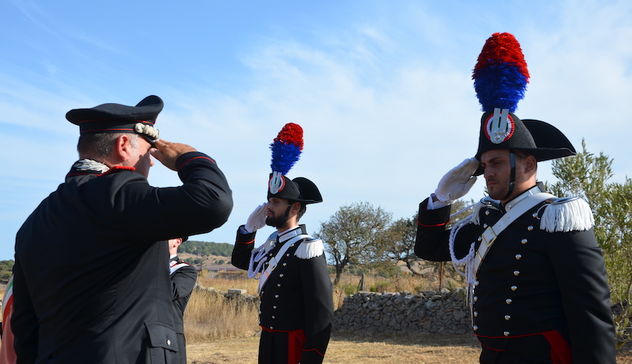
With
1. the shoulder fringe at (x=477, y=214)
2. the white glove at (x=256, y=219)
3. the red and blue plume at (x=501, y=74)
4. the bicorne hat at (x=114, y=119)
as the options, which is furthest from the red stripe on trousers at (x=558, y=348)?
the white glove at (x=256, y=219)

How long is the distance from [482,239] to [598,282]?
0.63 metres

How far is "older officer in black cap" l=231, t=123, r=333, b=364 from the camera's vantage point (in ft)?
15.2

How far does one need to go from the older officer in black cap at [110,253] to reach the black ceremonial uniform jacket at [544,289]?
1.54 m

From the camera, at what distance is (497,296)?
9.71 feet

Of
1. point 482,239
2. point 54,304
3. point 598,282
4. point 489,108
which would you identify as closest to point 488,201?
point 482,239

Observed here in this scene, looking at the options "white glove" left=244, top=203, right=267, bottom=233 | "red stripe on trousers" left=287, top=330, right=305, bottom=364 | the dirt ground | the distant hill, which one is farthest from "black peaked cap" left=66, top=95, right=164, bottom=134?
the distant hill

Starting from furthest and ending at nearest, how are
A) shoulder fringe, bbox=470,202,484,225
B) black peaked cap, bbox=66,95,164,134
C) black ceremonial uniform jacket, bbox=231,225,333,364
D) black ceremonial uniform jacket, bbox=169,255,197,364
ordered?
black ceremonial uniform jacket, bbox=231,225,333,364 < black ceremonial uniform jacket, bbox=169,255,197,364 < shoulder fringe, bbox=470,202,484,225 < black peaked cap, bbox=66,95,164,134

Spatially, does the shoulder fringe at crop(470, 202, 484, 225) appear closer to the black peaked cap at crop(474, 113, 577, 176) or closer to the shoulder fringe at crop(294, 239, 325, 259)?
the black peaked cap at crop(474, 113, 577, 176)

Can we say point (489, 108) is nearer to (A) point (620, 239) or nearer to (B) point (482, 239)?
(B) point (482, 239)

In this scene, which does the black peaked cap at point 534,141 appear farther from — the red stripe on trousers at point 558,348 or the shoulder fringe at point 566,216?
the red stripe on trousers at point 558,348

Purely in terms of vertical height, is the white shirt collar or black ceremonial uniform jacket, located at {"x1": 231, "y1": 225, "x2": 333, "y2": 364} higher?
the white shirt collar

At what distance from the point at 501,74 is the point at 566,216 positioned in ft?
2.78

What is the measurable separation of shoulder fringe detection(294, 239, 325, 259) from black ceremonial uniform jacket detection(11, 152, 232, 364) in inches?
105

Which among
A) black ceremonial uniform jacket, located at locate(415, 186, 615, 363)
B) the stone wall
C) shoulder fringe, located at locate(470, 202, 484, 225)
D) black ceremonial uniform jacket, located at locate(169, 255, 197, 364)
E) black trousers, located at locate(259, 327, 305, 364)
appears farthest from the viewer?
the stone wall
